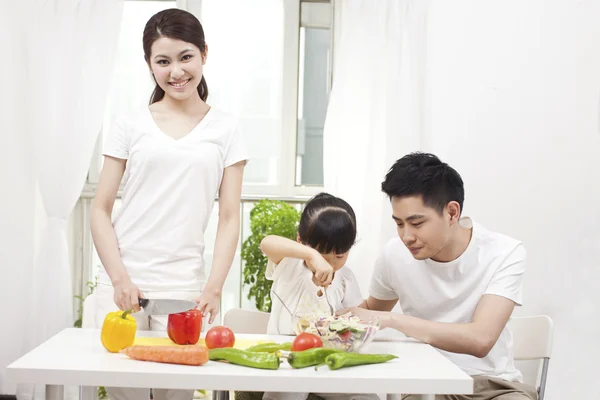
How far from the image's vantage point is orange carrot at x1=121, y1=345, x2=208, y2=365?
169cm

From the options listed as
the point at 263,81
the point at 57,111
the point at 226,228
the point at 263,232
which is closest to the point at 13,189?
the point at 57,111

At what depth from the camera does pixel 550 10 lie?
3.56 metres

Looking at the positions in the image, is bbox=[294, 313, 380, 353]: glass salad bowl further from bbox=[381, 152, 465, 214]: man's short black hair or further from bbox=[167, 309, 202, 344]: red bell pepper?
bbox=[381, 152, 465, 214]: man's short black hair

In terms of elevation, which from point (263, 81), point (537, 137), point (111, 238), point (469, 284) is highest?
point (263, 81)

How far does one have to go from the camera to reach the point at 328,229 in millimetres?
2342

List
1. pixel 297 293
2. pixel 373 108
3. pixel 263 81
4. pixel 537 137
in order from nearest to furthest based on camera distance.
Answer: pixel 297 293
pixel 537 137
pixel 373 108
pixel 263 81

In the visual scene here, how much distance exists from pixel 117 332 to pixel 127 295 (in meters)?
0.22

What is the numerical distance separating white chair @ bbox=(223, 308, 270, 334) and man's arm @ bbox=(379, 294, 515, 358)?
66cm

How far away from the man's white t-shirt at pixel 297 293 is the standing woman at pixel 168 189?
0.32 metres

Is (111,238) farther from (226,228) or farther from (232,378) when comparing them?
(232,378)

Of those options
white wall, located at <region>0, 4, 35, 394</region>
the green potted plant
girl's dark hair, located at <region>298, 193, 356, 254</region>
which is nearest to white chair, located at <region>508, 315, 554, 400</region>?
girl's dark hair, located at <region>298, 193, 356, 254</region>

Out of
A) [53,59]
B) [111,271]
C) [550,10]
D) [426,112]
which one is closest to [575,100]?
[550,10]

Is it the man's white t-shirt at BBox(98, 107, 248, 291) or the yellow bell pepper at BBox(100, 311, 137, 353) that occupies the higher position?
the man's white t-shirt at BBox(98, 107, 248, 291)

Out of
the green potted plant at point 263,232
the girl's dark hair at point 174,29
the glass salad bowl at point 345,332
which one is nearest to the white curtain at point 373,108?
the green potted plant at point 263,232
